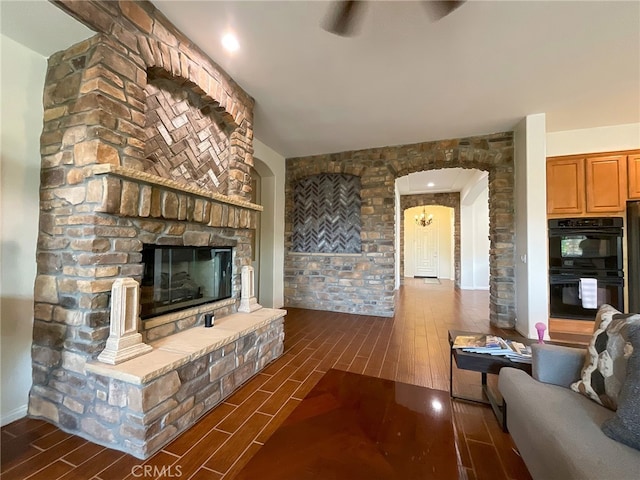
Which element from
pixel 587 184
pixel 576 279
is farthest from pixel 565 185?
pixel 576 279

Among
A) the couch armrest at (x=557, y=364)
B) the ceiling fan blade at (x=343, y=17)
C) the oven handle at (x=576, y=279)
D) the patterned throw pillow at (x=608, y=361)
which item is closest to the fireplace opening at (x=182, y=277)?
the ceiling fan blade at (x=343, y=17)

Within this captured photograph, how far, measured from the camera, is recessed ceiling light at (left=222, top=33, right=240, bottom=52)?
2.08 metres

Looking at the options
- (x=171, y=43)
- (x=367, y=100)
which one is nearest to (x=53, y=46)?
(x=171, y=43)

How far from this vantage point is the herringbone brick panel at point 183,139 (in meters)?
1.99

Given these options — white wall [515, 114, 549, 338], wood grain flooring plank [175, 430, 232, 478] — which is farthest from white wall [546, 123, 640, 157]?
wood grain flooring plank [175, 430, 232, 478]

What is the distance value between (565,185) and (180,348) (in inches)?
192

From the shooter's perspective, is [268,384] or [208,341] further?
[268,384]

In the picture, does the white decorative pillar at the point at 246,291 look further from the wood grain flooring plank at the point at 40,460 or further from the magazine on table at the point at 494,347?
the magazine on table at the point at 494,347

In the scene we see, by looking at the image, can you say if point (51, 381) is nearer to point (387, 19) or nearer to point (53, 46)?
point (53, 46)

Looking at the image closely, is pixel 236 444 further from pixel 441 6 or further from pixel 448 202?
pixel 448 202

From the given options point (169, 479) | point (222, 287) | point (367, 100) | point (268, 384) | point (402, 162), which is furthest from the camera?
point (402, 162)

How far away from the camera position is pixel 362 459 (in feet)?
4.34

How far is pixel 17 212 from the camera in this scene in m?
1.66

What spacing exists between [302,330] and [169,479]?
2.37 meters
